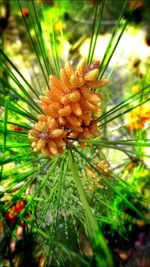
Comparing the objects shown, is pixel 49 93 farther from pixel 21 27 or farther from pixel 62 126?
pixel 21 27

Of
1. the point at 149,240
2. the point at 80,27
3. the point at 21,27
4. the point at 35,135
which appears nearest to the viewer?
the point at 35,135

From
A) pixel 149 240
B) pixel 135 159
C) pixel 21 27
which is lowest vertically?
pixel 149 240

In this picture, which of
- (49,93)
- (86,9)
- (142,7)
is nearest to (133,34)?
(142,7)

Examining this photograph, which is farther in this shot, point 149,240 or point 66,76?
point 149,240

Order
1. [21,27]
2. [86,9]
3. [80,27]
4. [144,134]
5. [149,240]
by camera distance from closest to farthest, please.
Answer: [144,134]
[149,240]
[86,9]
[80,27]
[21,27]

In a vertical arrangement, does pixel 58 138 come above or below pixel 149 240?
above

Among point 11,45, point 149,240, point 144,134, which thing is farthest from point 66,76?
point 11,45
